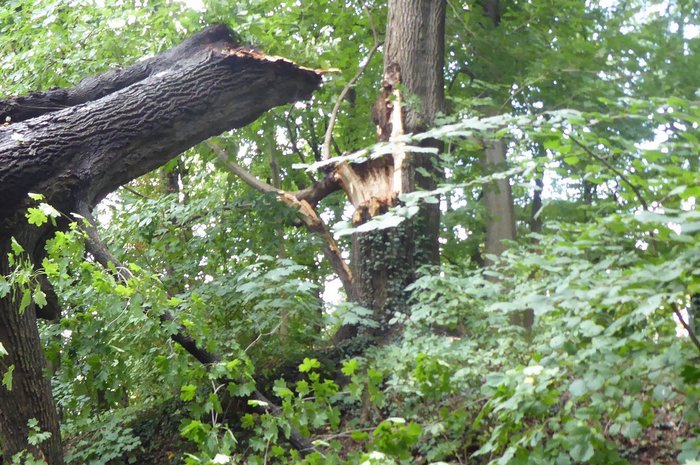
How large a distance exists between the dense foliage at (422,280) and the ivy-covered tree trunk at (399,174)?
381 millimetres

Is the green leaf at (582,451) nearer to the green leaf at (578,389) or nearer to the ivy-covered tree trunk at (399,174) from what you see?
the green leaf at (578,389)

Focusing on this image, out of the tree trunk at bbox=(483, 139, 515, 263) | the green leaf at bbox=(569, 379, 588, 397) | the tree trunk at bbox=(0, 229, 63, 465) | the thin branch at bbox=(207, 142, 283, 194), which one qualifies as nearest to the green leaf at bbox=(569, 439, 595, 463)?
the green leaf at bbox=(569, 379, 588, 397)

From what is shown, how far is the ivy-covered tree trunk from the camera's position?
7.95 meters

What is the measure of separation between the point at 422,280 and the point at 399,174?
7.17ft

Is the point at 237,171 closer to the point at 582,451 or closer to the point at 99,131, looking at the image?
the point at 99,131

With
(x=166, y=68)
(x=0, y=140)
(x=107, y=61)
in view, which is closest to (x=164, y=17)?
(x=107, y=61)

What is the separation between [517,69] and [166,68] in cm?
523

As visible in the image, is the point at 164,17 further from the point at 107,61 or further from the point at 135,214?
the point at 135,214

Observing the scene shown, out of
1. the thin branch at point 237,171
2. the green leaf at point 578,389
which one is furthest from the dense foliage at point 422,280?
the thin branch at point 237,171

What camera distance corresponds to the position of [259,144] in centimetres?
1081

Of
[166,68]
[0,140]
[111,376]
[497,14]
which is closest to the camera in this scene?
[0,140]

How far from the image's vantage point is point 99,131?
19.9 ft

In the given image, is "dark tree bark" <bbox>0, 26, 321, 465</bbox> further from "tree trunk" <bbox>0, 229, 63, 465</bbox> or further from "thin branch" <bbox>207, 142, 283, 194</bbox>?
"thin branch" <bbox>207, 142, 283, 194</bbox>

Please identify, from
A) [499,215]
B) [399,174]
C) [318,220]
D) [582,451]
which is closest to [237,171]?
[318,220]
